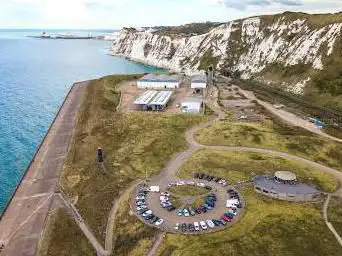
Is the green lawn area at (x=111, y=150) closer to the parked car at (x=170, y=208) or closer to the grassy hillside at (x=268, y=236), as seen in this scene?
the parked car at (x=170, y=208)

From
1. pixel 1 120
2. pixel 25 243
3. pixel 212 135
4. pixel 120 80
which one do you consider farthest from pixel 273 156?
pixel 120 80

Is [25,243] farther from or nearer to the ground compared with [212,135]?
nearer to the ground

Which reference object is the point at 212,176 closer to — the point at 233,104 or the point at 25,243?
the point at 25,243

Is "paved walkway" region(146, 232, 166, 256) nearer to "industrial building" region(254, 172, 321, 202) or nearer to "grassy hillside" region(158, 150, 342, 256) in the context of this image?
"grassy hillside" region(158, 150, 342, 256)

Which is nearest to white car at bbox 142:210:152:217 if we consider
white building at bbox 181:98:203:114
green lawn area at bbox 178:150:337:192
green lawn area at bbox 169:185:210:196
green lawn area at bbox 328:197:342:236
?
green lawn area at bbox 169:185:210:196

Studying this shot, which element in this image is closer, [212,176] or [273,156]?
[212,176]
